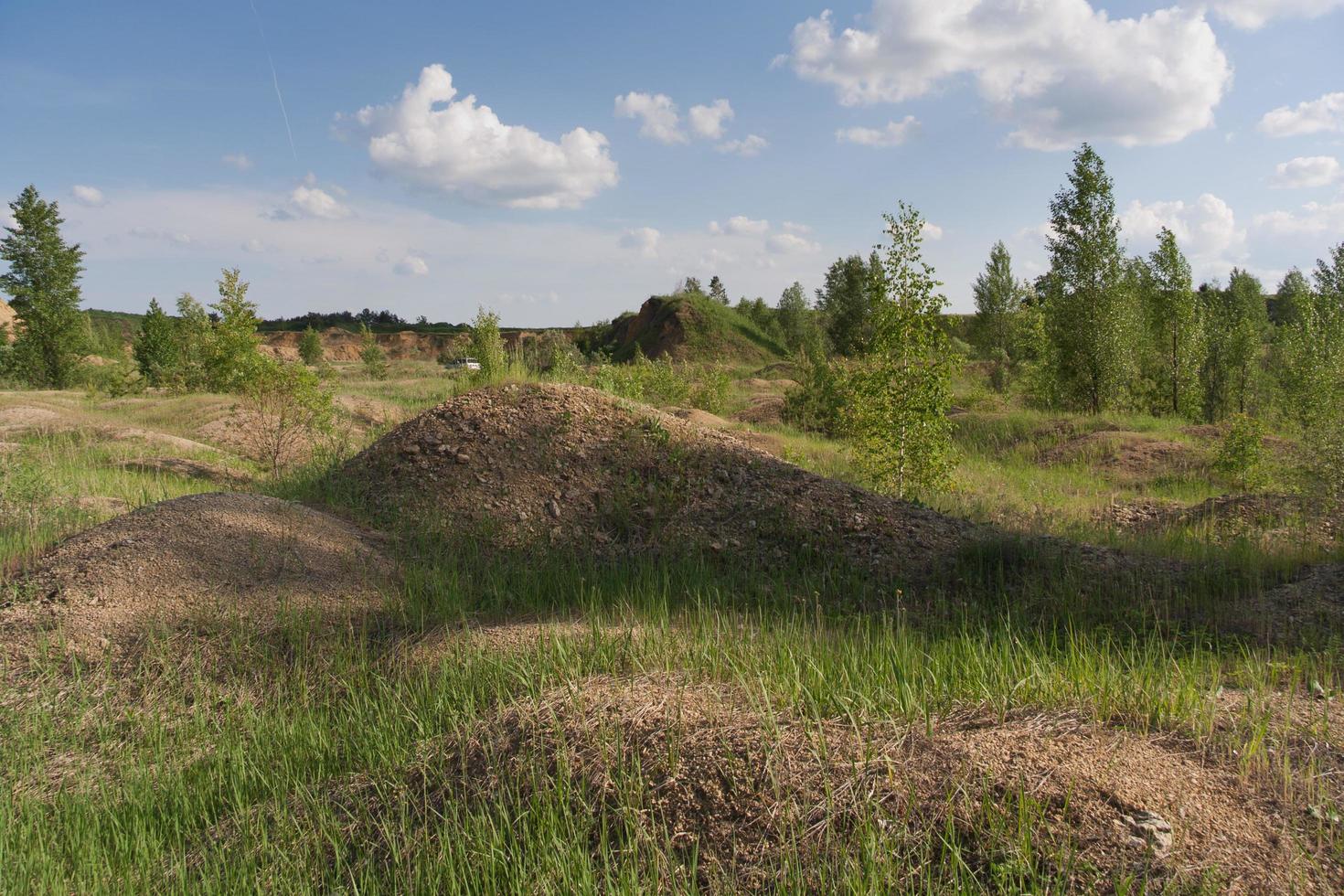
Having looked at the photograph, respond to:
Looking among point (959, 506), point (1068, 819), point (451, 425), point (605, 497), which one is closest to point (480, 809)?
point (1068, 819)

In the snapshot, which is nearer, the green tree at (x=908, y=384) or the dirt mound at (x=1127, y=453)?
the green tree at (x=908, y=384)

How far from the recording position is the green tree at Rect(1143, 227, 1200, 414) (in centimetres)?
2422

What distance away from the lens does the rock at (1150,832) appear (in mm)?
2459

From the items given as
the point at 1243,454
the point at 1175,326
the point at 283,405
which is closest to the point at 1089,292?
the point at 1175,326

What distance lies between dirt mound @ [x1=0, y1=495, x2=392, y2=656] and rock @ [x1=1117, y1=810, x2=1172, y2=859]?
506 centimetres

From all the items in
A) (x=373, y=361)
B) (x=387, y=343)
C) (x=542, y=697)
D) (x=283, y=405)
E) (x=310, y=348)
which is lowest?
(x=542, y=697)

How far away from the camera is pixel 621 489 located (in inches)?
335

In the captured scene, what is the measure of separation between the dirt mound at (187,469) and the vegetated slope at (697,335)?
147 ft

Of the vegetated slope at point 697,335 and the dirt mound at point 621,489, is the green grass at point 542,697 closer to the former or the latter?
the dirt mound at point 621,489

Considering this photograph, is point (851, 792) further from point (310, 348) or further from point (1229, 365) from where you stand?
point (310, 348)

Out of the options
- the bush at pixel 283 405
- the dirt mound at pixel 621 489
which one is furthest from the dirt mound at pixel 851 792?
the bush at pixel 283 405

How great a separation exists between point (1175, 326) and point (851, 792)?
88.9 feet

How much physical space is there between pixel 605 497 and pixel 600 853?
18.9 feet

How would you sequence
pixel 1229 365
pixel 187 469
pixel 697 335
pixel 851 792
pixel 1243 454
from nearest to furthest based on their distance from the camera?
pixel 851 792, pixel 187 469, pixel 1243 454, pixel 1229 365, pixel 697 335
